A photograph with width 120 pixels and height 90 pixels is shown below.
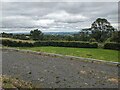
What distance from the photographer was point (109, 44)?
29.1 meters

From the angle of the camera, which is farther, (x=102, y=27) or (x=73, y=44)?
(x=102, y=27)

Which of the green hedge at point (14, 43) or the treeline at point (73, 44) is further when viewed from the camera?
the treeline at point (73, 44)

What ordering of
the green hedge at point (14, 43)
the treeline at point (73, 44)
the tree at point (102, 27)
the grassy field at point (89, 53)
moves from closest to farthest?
the grassy field at point (89, 53), the green hedge at point (14, 43), the treeline at point (73, 44), the tree at point (102, 27)

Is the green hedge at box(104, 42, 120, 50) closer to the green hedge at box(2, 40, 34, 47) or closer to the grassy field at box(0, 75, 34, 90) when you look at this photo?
the green hedge at box(2, 40, 34, 47)

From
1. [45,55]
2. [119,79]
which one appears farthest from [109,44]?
[119,79]

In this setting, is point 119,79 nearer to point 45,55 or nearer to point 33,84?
point 33,84

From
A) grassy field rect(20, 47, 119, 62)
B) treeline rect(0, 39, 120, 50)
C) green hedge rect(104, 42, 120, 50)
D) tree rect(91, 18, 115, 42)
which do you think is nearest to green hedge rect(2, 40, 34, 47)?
treeline rect(0, 39, 120, 50)

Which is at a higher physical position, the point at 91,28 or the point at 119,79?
the point at 91,28

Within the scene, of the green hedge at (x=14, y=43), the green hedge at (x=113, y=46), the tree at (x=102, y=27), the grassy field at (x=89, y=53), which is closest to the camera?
the grassy field at (x=89, y=53)

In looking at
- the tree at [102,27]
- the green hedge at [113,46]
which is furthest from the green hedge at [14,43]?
the tree at [102,27]

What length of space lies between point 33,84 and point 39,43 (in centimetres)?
2203

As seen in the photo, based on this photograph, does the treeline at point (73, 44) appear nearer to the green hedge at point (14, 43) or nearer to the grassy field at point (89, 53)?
the green hedge at point (14, 43)

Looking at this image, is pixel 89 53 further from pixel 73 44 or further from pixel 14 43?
pixel 14 43

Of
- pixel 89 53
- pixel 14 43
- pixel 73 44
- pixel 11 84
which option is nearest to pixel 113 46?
pixel 73 44
